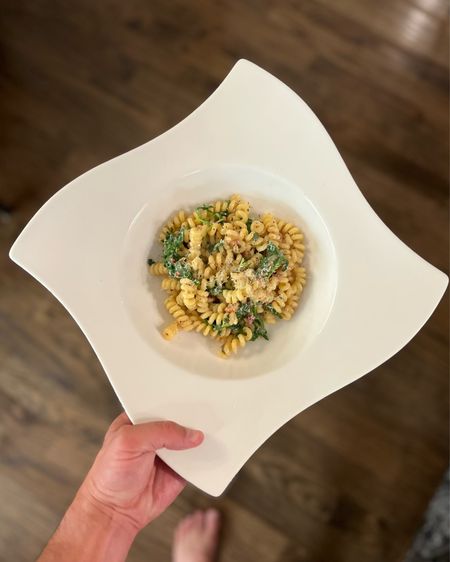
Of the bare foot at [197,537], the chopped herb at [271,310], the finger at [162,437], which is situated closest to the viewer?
the finger at [162,437]

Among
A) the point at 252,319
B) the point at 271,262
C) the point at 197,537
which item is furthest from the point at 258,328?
the point at 197,537

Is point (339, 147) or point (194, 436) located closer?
point (194, 436)

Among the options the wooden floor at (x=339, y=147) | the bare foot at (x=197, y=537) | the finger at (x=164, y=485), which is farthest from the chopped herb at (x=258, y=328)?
the bare foot at (x=197, y=537)

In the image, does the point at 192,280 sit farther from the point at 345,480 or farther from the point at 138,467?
the point at 345,480

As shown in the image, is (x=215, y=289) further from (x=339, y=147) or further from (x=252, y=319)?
(x=339, y=147)

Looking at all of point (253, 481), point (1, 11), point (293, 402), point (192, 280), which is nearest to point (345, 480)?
point (253, 481)

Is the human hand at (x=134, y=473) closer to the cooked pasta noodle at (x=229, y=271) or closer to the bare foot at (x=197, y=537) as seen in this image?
the cooked pasta noodle at (x=229, y=271)
